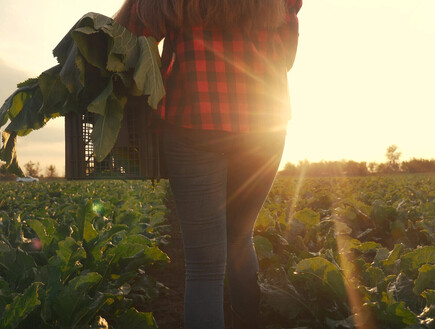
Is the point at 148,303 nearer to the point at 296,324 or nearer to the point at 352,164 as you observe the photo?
the point at 296,324

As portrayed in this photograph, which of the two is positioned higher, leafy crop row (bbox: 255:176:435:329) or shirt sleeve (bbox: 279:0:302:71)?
shirt sleeve (bbox: 279:0:302:71)

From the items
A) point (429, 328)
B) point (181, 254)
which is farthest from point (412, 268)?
point (181, 254)

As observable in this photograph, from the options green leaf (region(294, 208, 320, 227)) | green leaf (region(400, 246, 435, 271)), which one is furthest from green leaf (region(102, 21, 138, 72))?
green leaf (region(294, 208, 320, 227))

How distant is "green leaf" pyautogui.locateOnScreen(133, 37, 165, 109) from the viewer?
1.35 metres

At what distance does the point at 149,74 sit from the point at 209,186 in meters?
0.46

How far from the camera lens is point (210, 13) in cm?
134

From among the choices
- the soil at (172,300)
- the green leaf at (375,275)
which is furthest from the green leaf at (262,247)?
the green leaf at (375,275)

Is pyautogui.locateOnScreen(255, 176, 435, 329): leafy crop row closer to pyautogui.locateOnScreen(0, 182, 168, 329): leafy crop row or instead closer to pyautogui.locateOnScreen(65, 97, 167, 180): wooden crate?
pyautogui.locateOnScreen(0, 182, 168, 329): leafy crop row

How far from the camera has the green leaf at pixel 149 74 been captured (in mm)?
1350

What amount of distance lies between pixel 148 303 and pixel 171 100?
94.8 inches

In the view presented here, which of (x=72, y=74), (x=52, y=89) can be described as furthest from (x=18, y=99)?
(x=72, y=74)

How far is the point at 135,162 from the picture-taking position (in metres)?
1.59

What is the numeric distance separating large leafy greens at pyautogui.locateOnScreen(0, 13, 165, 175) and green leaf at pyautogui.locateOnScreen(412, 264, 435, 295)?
59.9 inches

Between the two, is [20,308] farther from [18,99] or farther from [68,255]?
[18,99]
